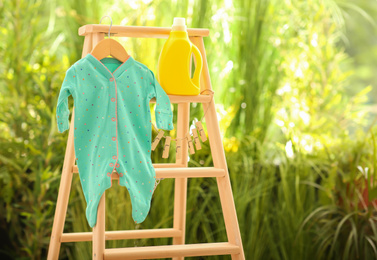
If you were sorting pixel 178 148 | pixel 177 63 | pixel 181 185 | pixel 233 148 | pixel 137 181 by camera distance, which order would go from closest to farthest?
pixel 137 181 < pixel 177 63 < pixel 178 148 < pixel 181 185 < pixel 233 148

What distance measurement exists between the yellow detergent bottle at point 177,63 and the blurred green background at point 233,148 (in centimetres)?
76

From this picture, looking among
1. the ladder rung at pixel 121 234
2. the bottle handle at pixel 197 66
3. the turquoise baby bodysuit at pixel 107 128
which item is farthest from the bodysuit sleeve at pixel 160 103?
the ladder rung at pixel 121 234

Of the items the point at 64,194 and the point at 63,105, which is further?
the point at 64,194

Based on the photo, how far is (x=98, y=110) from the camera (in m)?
1.44

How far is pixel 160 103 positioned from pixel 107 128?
0.20 meters

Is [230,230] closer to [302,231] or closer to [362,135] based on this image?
[302,231]

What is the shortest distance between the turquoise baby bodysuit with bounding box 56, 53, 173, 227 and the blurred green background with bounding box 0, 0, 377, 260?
2.40 ft

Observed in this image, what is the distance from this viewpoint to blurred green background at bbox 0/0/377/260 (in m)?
2.29

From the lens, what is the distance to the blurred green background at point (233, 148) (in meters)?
2.29

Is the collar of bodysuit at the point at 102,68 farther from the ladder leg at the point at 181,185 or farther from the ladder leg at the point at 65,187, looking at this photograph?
the ladder leg at the point at 181,185

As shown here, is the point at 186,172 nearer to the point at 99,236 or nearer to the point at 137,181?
the point at 137,181

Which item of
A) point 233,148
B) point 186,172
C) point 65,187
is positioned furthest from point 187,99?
point 233,148

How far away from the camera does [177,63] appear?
158cm

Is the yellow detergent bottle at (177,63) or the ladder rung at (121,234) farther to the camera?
the ladder rung at (121,234)
